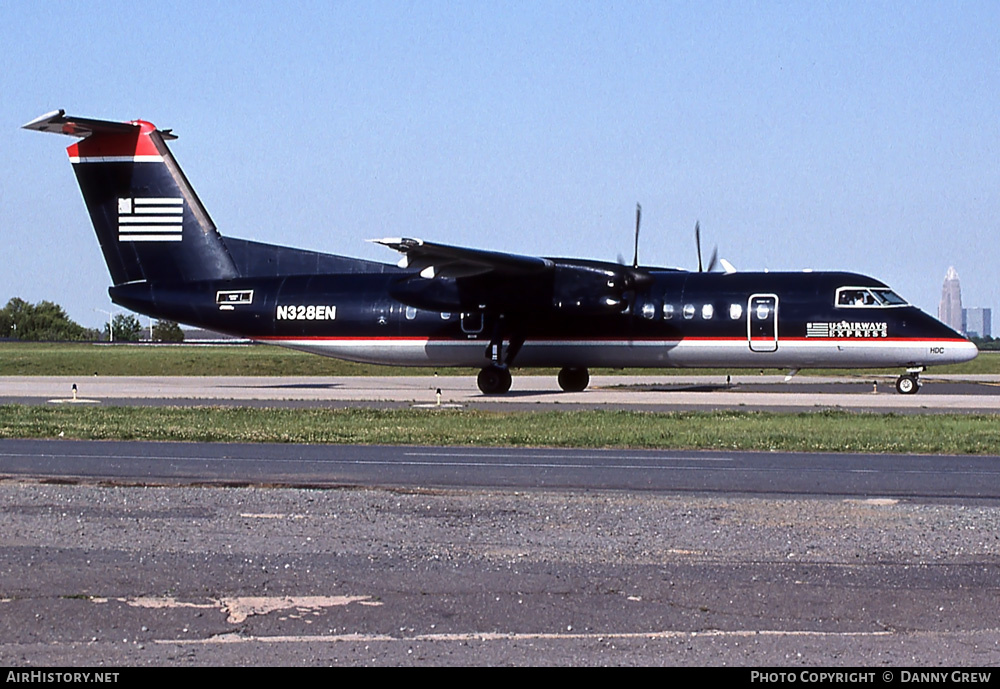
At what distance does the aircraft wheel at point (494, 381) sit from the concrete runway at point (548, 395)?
29 centimetres

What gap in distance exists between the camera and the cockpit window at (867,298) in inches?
1257

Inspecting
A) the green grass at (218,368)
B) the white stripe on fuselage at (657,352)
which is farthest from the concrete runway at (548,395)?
the green grass at (218,368)

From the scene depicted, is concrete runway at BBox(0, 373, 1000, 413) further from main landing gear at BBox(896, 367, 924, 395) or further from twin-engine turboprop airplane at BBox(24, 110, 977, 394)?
twin-engine turboprop airplane at BBox(24, 110, 977, 394)

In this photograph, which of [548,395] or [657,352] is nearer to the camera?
[657,352]

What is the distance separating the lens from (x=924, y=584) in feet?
26.8

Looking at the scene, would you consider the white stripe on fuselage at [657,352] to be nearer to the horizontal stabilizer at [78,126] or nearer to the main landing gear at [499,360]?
the main landing gear at [499,360]

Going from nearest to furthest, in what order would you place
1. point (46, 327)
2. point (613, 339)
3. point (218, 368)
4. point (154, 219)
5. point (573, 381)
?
point (613, 339), point (154, 219), point (573, 381), point (218, 368), point (46, 327)

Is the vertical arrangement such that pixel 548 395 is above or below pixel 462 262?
below

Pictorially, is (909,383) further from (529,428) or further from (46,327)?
(46,327)

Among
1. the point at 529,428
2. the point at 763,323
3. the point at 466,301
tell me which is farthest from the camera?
the point at 466,301

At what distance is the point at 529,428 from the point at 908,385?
1688cm

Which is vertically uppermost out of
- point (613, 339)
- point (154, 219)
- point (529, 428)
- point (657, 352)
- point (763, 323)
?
point (154, 219)

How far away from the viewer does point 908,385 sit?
34281 mm

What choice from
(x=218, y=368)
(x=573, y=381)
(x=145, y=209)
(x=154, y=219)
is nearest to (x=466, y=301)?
(x=573, y=381)
